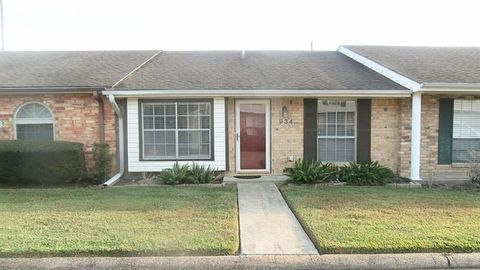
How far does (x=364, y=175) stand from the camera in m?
9.12

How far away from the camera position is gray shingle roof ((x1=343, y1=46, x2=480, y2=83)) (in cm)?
959

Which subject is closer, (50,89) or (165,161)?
(50,89)

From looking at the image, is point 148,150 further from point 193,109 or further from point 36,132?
point 36,132

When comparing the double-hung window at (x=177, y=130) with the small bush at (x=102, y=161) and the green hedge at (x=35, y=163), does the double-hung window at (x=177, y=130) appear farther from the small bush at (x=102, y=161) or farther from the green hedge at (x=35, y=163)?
the green hedge at (x=35, y=163)

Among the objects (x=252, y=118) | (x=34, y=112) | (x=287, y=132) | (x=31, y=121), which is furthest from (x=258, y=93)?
(x=31, y=121)

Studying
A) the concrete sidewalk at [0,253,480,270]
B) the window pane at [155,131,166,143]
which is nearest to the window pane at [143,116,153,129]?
the window pane at [155,131,166,143]

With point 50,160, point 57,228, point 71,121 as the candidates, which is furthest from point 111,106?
point 57,228

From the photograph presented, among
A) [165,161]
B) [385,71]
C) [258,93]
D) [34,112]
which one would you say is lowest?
[165,161]

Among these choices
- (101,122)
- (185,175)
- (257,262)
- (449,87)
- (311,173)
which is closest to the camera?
(257,262)

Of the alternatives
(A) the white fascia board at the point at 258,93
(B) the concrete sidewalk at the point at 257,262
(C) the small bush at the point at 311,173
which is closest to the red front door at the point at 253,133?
(A) the white fascia board at the point at 258,93

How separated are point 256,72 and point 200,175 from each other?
3817 mm

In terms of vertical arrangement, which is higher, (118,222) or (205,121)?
(205,121)

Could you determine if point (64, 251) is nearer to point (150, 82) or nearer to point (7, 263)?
point (7, 263)

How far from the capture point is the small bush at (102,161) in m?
9.31
